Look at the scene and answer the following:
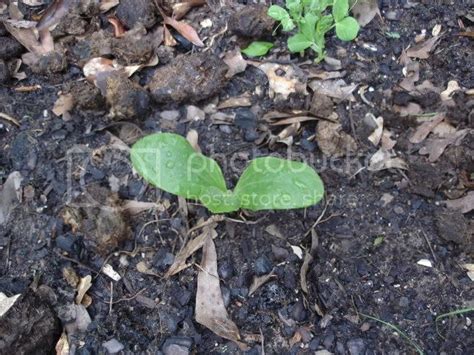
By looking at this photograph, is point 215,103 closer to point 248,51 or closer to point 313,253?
point 248,51

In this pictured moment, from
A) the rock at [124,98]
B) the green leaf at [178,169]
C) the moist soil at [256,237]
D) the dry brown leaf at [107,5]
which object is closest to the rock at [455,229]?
the moist soil at [256,237]

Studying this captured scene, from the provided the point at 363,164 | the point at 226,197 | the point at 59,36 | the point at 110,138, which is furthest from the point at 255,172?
the point at 59,36

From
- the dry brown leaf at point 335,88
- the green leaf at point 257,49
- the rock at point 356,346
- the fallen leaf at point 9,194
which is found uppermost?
the green leaf at point 257,49

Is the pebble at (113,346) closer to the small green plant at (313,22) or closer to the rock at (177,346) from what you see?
the rock at (177,346)

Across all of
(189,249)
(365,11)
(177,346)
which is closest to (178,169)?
(189,249)

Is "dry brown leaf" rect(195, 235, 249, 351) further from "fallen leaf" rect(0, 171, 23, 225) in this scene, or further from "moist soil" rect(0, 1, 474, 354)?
"fallen leaf" rect(0, 171, 23, 225)

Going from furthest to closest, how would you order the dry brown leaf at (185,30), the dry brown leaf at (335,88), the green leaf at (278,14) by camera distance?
the dry brown leaf at (185,30) → the dry brown leaf at (335,88) → the green leaf at (278,14)

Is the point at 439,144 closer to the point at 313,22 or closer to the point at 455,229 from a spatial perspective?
the point at 455,229
